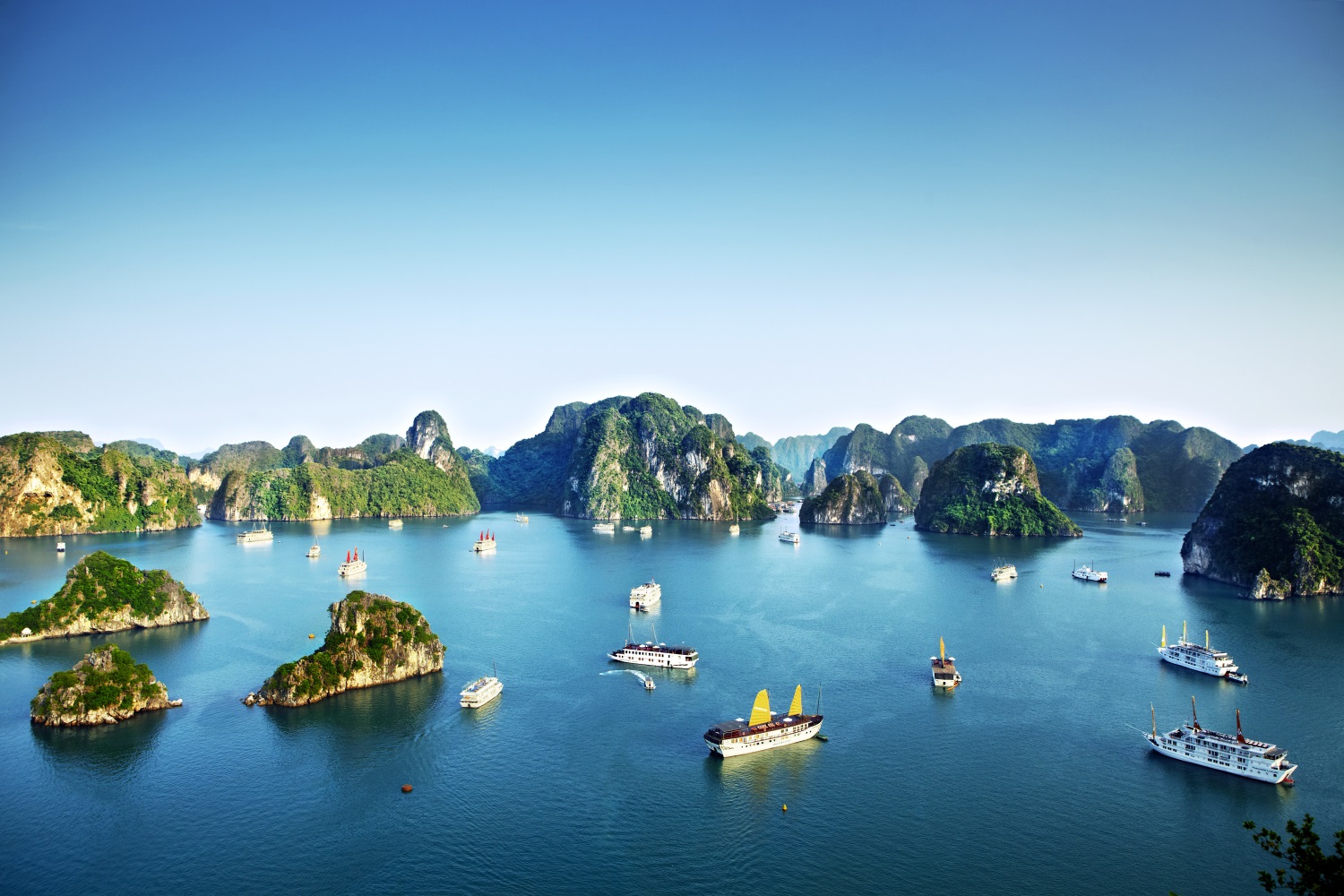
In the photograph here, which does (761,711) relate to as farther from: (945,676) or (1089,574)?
(1089,574)

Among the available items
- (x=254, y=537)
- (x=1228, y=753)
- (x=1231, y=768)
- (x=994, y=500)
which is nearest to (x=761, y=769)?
(x=1228, y=753)

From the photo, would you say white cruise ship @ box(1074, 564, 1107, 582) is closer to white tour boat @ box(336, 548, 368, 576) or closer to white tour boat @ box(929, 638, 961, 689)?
white tour boat @ box(929, 638, 961, 689)

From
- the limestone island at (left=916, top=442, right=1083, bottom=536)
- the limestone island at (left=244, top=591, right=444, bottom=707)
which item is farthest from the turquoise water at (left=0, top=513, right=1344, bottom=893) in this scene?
the limestone island at (left=916, top=442, right=1083, bottom=536)

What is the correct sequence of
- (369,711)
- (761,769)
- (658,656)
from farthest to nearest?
(658,656), (369,711), (761,769)

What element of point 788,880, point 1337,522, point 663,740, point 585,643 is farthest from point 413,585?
point 1337,522

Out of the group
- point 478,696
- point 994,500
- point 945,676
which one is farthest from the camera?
point 994,500

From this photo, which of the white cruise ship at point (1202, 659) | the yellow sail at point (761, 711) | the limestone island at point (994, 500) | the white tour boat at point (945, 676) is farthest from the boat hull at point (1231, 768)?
the limestone island at point (994, 500)
